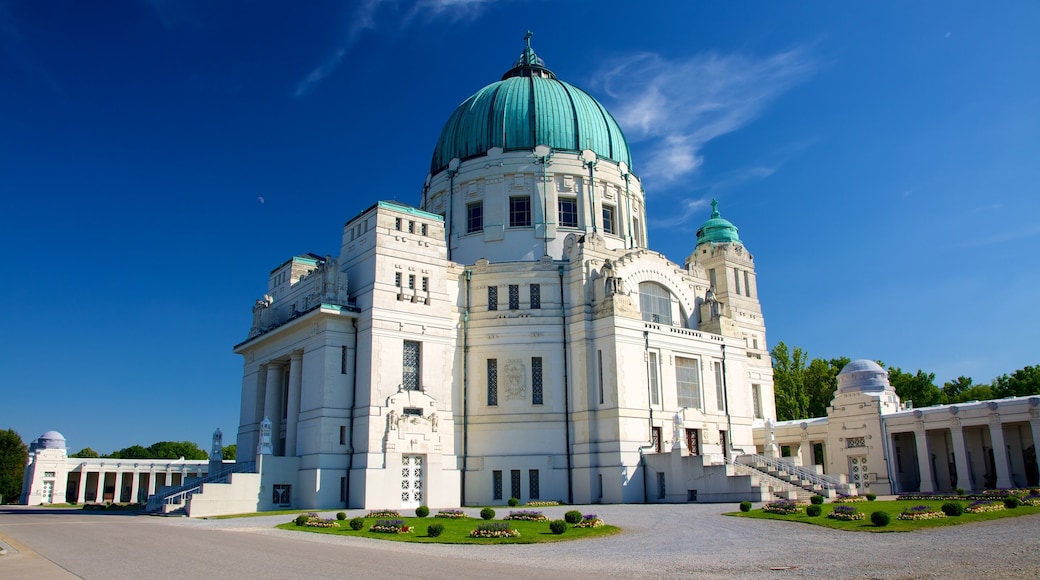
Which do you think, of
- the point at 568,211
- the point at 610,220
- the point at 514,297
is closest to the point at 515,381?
the point at 514,297

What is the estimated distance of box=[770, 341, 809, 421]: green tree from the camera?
78062 millimetres

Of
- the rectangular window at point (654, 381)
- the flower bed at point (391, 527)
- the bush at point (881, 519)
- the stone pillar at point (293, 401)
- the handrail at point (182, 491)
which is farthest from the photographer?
the rectangular window at point (654, 381)

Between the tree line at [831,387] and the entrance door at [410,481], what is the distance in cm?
A: 4396

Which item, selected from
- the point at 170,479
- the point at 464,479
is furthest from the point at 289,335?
the point at 170,479

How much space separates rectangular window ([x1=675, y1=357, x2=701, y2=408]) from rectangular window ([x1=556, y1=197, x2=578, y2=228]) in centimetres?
1267

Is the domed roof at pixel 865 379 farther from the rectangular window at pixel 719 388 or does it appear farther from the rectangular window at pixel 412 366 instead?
the rectangular window at pixel 412 366

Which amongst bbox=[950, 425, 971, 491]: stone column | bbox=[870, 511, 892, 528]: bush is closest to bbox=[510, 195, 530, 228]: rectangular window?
bbox=[950, 425, 971, 491]: stone column

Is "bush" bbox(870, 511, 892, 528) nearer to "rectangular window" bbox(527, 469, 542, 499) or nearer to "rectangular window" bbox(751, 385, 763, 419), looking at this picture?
"rectangular window" bbox(527, 469, 542, 499)

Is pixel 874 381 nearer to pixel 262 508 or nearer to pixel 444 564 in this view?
pixel 262 508

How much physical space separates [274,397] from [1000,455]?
148ft

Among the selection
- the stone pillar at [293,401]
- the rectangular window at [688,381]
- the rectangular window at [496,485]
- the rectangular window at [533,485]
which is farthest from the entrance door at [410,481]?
the rectangular window at [688,381]

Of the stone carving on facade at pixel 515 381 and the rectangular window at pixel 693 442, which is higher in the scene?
the stone carving on facade at pixel 515 381

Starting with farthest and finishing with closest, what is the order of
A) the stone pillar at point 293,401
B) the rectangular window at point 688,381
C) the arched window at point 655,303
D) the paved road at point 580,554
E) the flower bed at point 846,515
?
the arched window at point 655,303 < the rectangular window at point 688,381 < the stone pillar at point 293,401 < the flower bed at point 846,515 < the paved road at point 580,554

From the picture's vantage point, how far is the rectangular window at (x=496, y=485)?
49225 millimetres
